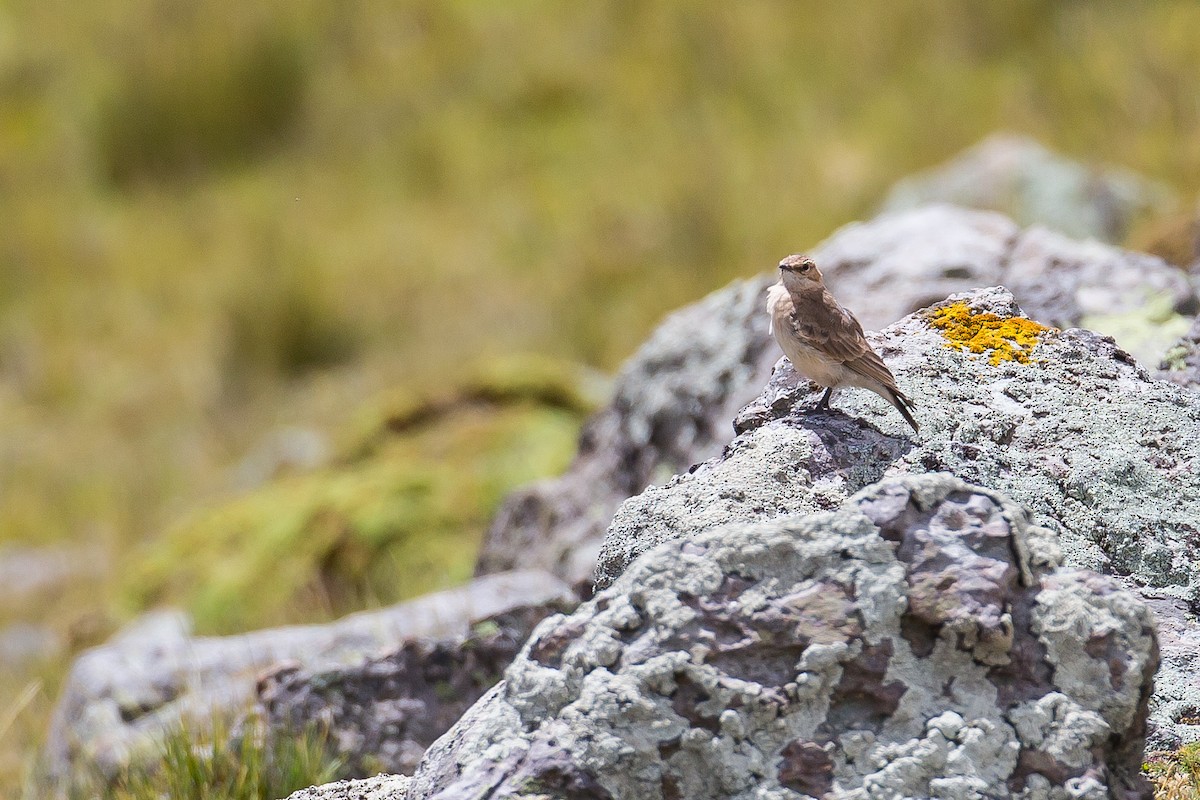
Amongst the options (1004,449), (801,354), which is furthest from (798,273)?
(1004,449)

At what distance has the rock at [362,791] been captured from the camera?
2.83 meters

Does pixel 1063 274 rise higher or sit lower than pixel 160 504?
lower

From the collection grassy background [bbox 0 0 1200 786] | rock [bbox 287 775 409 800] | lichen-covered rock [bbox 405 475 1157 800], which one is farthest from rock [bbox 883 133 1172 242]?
rock [bbox 287 775 409 800]

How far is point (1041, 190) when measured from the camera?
8633mm

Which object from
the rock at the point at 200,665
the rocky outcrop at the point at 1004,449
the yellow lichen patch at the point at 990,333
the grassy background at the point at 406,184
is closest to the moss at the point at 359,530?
the grassy background at the point at 406,184

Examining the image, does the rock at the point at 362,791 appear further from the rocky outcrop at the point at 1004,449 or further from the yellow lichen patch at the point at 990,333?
the yellow lichen patch at the point at 990,333

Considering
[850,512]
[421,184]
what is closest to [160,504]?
[421,184]

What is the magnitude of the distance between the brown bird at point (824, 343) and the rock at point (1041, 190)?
4924mm

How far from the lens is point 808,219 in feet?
34.7

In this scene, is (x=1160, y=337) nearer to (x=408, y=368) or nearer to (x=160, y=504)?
(x=408, y=368)

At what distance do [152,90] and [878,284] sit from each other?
Answer: 11.6 metres

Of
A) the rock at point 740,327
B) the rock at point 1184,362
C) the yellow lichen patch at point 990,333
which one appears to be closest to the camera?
the yellow lichen patch at point 990,333

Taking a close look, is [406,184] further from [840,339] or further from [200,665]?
[840,339]

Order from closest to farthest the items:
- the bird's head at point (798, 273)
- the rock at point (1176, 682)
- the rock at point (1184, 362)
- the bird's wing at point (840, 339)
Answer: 1. the rock at point (1176, 682)
2. the bird's wing at point (840, 339)
3. the bird's head at point (798, 273)
4. the rock at point (1184, 362)
